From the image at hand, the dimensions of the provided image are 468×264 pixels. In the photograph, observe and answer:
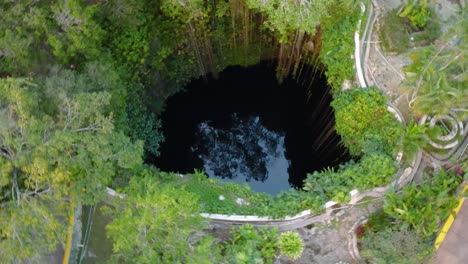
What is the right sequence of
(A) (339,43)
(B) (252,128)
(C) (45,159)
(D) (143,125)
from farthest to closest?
1. (B) (252,128)
2. (D) (143,125)
3. (A) (339,43)
4. (C) (45,159)

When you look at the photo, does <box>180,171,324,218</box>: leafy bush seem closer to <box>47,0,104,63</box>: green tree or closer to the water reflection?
the water reflection

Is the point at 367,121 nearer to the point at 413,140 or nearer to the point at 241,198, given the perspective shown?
the point at 413,140

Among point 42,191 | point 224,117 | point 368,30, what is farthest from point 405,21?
point 42,191

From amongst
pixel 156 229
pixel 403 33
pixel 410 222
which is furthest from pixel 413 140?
pixel 156 229

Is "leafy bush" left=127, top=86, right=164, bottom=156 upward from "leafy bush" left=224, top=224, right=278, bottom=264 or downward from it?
upward

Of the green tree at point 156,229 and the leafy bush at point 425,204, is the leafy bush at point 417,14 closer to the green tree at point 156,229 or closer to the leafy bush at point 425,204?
the leafy bush at point 425,204

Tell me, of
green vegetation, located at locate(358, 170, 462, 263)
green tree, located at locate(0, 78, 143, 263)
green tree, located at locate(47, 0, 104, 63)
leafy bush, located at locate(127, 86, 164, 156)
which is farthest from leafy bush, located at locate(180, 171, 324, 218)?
green tree, located at locate(47, 0, 104, 63)

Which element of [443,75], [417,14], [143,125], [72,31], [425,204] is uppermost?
[417,14]
